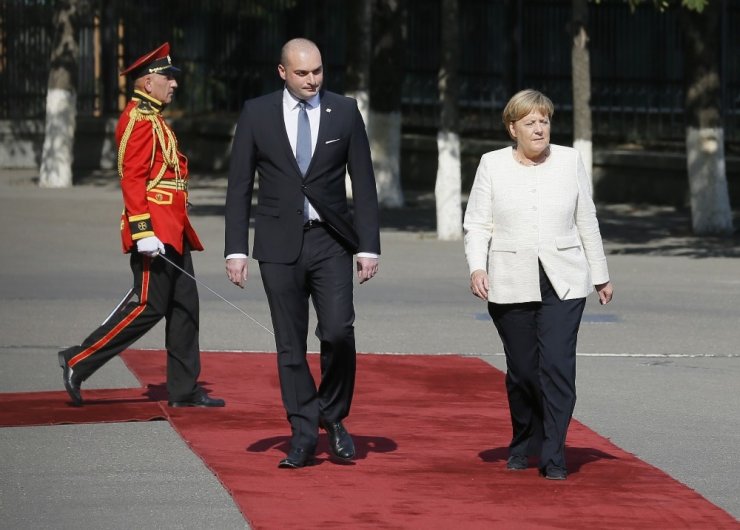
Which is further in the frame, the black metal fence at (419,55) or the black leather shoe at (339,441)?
the black metal fence at (419,55)

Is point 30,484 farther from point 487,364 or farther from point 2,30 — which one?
point 2,30

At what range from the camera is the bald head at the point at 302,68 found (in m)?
7.82

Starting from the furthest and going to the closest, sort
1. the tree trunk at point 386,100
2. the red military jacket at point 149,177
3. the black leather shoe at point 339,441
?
the tree trunk at point 386,100 < the red military jacket at point 149,177 < the black leather shoe at point 339,441

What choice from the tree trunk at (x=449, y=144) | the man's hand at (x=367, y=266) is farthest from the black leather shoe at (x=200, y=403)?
the tree trunk at (x=449, y=144)

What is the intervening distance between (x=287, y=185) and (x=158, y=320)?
1936 mm

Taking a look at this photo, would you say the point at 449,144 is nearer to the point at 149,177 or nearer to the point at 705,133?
the point at 705,133

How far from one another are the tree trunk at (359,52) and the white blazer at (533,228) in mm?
16814

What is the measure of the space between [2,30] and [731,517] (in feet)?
89.8

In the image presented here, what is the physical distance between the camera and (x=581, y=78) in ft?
67.3

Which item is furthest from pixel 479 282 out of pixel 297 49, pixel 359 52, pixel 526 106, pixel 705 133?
pixel 359 52

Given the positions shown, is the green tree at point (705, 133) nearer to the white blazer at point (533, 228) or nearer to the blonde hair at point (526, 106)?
the white blazer at point (533, 228)

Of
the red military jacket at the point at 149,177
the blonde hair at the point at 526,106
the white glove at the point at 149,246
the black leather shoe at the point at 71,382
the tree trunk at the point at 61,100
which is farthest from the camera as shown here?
the tree trunk at the point at 61,100

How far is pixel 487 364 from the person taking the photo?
11344 millimetres

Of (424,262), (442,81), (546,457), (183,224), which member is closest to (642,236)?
(442,81)
